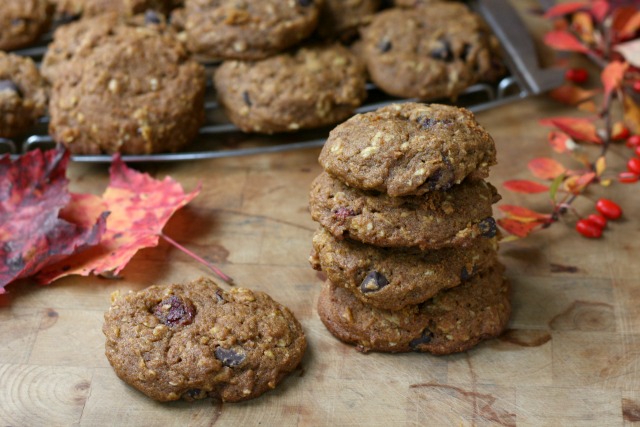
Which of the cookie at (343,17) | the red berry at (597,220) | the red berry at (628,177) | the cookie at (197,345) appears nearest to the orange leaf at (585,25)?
the red berry at (628,177)

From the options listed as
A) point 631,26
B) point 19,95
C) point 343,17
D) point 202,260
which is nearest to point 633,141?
point 631,26

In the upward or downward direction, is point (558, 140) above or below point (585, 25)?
below

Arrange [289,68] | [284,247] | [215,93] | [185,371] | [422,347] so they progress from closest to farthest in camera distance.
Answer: [185,371] → [422,347] → [284,247] → [289,68] → [215,93]

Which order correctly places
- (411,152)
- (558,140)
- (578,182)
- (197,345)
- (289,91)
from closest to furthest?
(411,152) → (197,345) → (578,182) → (289,91) → (558,140)

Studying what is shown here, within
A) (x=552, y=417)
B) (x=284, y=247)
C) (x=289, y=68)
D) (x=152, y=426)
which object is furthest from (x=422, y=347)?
(x=289, y=68)

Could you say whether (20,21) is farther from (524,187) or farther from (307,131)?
(524,187)

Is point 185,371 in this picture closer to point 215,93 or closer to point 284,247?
point 284,247

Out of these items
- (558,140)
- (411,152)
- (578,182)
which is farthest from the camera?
(558,140)
